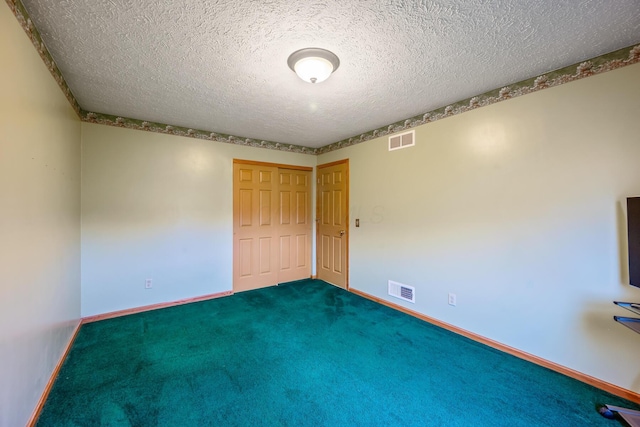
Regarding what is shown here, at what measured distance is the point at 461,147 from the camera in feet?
8.58

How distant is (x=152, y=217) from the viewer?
3252mm

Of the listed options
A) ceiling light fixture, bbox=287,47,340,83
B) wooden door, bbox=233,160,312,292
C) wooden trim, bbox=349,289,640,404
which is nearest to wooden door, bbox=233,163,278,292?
wooden door, bbox=233,160,312,292

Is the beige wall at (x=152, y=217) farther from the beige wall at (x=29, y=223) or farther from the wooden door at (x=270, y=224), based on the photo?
the beige wall at (x=29, y=223)

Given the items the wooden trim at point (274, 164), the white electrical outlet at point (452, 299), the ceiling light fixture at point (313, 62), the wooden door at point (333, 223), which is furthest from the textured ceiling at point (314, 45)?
the white electrical outlet at point (452, 299)

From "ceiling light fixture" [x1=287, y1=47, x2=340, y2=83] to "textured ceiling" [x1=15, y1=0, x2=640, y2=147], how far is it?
51 mm

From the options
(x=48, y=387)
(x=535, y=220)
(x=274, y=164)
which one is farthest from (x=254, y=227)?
(x=535, y=220)

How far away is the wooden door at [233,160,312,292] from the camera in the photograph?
395cm

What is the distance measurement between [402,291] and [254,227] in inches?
93.3

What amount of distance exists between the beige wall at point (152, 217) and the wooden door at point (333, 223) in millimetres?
1424

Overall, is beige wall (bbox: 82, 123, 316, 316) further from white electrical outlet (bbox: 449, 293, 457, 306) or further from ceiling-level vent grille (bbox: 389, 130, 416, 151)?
white electrical outlet (bbox: 449, 293, 457, 306)

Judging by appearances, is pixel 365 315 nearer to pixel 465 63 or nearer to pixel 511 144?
pixel 511 144

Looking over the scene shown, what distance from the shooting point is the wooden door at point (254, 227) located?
154 inches

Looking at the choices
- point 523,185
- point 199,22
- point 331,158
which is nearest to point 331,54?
point 199,22

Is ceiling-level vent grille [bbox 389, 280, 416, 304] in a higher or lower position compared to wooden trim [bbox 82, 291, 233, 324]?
higher
